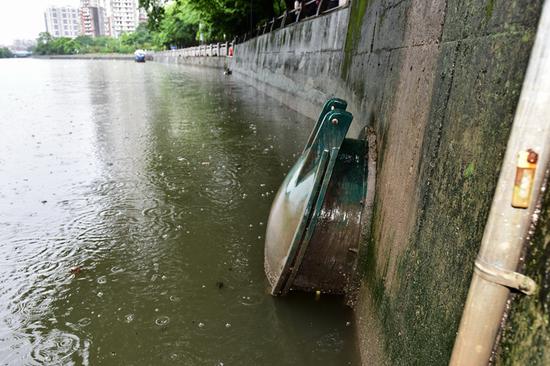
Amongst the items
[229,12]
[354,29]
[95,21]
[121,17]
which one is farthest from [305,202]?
[95,21]

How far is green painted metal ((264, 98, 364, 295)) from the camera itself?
247 cm

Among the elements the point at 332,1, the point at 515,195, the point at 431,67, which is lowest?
the point at 515,195

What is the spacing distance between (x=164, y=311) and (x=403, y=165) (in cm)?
185

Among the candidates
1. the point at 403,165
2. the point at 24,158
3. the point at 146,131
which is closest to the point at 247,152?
the point at 146,131

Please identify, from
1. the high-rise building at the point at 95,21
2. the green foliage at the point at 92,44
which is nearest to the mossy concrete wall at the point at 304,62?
the green foliage at the point at 92,44

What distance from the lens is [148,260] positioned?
343 centimetres

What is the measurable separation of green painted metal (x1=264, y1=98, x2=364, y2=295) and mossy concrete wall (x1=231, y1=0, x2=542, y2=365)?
324 mm

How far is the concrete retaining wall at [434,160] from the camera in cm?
134

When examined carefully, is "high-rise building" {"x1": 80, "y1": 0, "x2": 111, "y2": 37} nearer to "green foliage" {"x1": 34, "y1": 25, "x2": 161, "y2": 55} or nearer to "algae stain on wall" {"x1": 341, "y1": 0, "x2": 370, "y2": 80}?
"green foliage" {"x1": 34, "y1": 25, "x2": 161, "y2": 55}

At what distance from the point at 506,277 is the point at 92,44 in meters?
165

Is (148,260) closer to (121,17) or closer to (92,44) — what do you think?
(92,44)

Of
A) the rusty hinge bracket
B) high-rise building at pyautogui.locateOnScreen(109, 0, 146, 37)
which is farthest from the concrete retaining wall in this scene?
high-rise building at pyautogui.locateOnScreen(109, 0, 146, 37)

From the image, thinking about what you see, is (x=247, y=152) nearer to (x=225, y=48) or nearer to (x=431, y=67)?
(x=431, y=67)

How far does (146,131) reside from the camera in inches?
336
